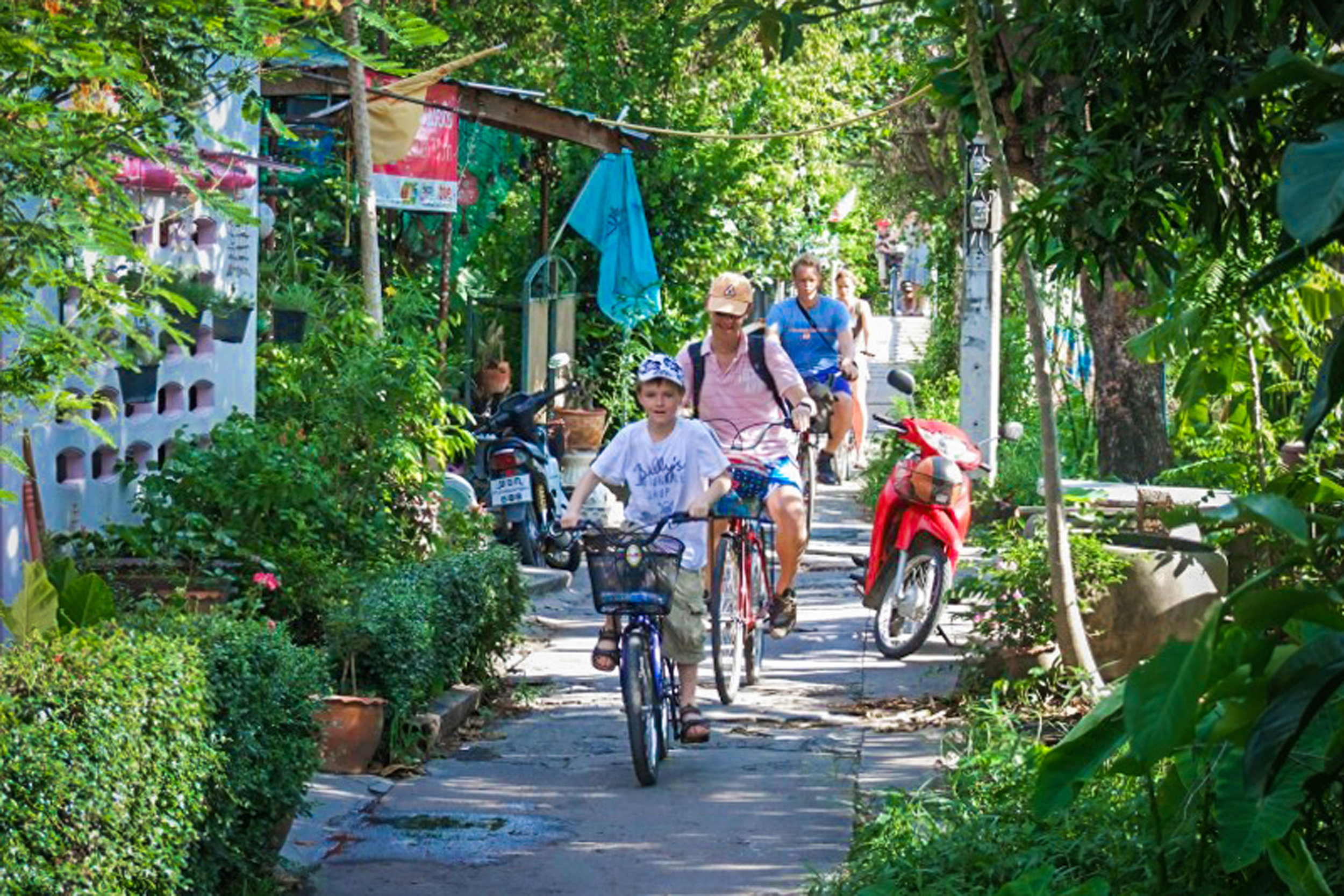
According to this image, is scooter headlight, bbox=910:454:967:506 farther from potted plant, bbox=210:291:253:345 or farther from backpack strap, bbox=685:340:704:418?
potted plant, bbox=210:291:253:345

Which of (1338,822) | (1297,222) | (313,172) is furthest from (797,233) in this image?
(1297,222)

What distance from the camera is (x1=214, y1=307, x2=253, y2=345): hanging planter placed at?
1077 cm

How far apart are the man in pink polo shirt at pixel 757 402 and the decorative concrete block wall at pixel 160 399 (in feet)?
8.19

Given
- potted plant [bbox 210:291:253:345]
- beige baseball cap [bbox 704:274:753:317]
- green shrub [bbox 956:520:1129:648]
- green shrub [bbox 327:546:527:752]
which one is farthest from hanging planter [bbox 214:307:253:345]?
green shrub [bbox 956:520:1129:648]

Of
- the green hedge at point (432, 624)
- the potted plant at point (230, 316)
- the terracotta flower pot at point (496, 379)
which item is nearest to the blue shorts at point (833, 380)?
the terracotta flower pot at point (496, 379)

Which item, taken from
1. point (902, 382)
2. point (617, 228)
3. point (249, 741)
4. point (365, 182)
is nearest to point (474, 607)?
point (902, 382)

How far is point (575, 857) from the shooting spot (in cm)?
731

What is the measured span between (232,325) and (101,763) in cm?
599

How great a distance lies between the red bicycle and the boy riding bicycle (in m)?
0.69

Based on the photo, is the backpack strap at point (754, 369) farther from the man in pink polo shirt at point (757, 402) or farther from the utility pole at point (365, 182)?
the utility pole at point (365, 182)

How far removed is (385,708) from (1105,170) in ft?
13.5

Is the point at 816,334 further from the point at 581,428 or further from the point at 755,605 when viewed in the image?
the point at 755,605

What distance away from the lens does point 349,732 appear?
838 centimetres

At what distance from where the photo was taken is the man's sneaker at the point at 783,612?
1127cm
